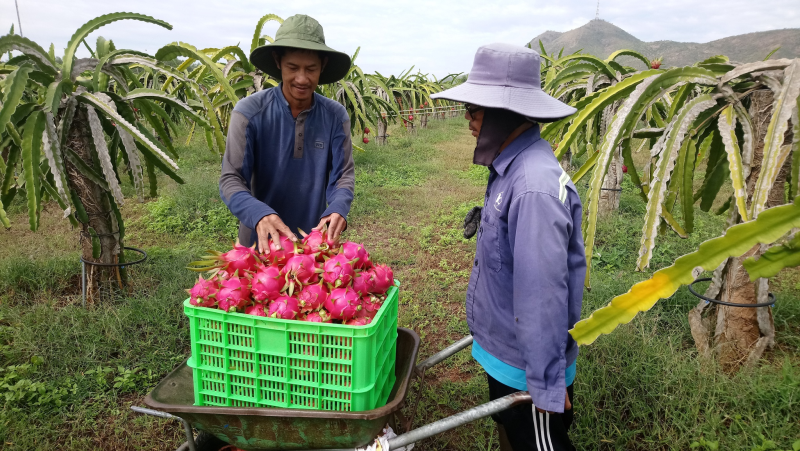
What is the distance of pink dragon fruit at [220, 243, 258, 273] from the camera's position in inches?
62.5

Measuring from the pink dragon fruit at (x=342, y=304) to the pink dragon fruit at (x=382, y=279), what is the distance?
0.18 m

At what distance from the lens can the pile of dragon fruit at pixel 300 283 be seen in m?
1.44

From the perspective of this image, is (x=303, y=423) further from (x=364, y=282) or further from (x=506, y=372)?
(x=506, y=372)

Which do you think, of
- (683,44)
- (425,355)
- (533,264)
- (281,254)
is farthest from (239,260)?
(683,44)

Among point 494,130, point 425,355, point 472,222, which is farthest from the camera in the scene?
point 425,355

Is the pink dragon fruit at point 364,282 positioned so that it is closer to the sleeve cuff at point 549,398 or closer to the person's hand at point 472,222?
the person's hand at point 472,222

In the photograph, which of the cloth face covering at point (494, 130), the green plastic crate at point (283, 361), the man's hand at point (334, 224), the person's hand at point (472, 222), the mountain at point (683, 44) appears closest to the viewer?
the green plastic crate at point (283, 361)

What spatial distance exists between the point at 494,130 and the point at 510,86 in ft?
0.51

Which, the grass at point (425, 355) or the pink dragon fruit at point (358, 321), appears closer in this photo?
the pink dragon fruit at point (358, 321)

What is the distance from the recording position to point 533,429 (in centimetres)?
166

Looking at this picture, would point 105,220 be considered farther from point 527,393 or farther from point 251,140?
point 527,393

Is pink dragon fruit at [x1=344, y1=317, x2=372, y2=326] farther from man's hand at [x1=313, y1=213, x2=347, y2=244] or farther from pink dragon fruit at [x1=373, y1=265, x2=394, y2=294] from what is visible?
man's hand at [x1=313, y1=213, x2=347, y2=244]

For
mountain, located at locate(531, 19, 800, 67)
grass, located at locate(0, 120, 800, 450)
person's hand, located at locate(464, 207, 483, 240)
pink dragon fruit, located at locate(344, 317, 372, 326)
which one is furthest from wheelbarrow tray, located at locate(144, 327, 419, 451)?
mountain, located at locate(531, 19, 800, 67)

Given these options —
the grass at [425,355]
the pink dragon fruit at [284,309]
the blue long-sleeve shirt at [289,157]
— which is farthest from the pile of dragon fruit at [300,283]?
the grass at [425,355]
